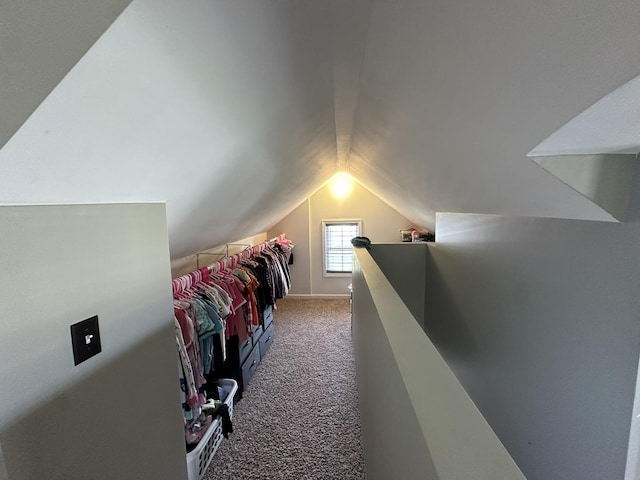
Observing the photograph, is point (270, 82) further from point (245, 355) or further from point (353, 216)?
point (353, 216)

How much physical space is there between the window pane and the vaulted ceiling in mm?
3862

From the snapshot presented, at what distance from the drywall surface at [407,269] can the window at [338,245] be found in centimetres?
180

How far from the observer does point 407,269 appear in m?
3.50

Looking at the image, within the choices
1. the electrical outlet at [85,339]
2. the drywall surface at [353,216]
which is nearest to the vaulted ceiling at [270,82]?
the electrical outlet at [85,339]

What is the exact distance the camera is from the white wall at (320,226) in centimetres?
518

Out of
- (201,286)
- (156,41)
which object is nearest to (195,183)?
(156,41)

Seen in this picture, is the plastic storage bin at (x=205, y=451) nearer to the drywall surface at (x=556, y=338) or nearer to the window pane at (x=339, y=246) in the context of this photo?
the drywall surface at (x=556, y=338)

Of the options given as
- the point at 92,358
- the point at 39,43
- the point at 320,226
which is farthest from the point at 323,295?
the point at 39,43

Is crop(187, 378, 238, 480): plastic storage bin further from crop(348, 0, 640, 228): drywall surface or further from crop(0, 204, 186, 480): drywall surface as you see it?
crop(348, 0, 640, 228): drywall surface

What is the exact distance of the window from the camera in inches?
208

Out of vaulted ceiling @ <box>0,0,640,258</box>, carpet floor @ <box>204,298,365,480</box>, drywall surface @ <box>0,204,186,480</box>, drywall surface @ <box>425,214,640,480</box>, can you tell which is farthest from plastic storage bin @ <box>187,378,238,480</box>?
drywall surface @ <box>425,214,640,480</box>

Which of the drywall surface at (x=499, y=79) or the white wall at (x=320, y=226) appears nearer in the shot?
the drywall surface at (x=499, y=79)

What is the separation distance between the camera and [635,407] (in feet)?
3.22

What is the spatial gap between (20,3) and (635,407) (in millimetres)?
1832
